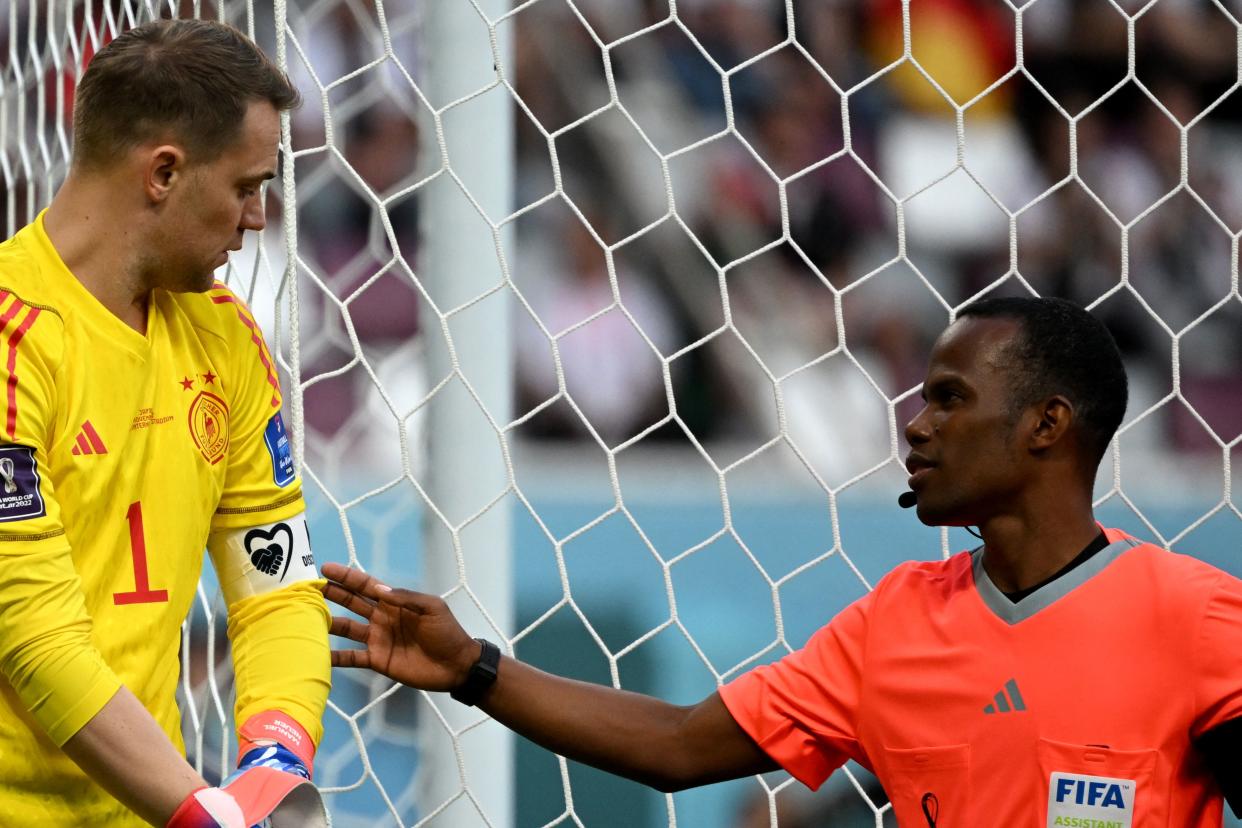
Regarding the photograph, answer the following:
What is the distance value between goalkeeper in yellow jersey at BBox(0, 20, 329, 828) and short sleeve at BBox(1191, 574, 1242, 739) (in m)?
0.91

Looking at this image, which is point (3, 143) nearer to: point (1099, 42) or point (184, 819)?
point (184, 819)

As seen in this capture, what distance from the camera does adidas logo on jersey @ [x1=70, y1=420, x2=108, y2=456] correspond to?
4.68 feet

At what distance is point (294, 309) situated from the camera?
2.03m

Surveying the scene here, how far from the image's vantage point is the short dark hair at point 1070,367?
183cm

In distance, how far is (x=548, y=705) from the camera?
1964 mm

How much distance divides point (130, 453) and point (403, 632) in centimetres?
55

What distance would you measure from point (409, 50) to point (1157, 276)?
2.16 meters

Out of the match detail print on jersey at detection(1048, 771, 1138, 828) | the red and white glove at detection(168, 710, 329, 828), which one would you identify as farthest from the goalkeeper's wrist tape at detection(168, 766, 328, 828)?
the match detail print on jersey at detection(1048, 771, 1138, 828)

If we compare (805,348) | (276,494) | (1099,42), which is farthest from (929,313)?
(276,494)

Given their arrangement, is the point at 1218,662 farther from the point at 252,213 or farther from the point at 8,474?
the point at 8,474

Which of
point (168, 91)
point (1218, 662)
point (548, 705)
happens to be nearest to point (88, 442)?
point (168, 91)

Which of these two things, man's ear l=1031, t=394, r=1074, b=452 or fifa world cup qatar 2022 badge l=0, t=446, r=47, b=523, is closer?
fifa world cup qatar 2022 badge l=0, t=446, r=47, b=523

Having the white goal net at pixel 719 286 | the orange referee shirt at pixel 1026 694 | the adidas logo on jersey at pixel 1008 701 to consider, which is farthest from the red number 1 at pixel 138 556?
Answer: the white goal net at pixel 719 286

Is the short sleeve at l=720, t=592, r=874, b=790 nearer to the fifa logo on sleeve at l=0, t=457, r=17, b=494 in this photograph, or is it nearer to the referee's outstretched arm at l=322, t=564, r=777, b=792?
the referee's outstretched arm at l=322, t=564, r=777, b=792
